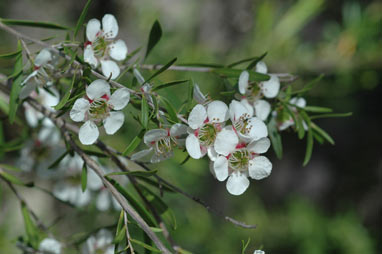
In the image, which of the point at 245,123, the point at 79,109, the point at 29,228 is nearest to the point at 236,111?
the point at 245,123

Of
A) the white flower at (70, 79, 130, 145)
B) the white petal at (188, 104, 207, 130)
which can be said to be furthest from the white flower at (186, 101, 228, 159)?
the white flower at (70, 79, 130, 145)

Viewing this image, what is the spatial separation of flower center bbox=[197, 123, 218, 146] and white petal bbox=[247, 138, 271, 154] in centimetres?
6

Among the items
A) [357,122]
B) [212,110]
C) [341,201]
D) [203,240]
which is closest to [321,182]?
[341,201]

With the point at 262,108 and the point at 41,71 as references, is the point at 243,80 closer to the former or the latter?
the point at 262,108

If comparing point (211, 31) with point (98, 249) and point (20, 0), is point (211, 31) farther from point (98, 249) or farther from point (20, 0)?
point (98, 249)

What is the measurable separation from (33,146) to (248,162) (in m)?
0.61

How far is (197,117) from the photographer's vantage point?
1.89ft

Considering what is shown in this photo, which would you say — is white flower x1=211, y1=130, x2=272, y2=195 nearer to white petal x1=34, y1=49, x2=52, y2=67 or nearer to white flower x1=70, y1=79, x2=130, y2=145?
white flower x1=70, y1=79, x2=130, y2=145

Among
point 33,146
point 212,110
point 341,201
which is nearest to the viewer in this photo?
point 212,110

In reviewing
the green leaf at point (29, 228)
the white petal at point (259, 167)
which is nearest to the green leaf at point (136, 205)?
the white petal at point (259, 167)

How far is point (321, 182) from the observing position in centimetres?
260

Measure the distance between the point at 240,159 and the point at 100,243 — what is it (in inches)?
14.7

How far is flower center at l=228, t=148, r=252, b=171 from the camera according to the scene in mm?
611

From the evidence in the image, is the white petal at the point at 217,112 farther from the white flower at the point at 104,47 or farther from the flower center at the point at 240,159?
the white flower at the point at 104,47
